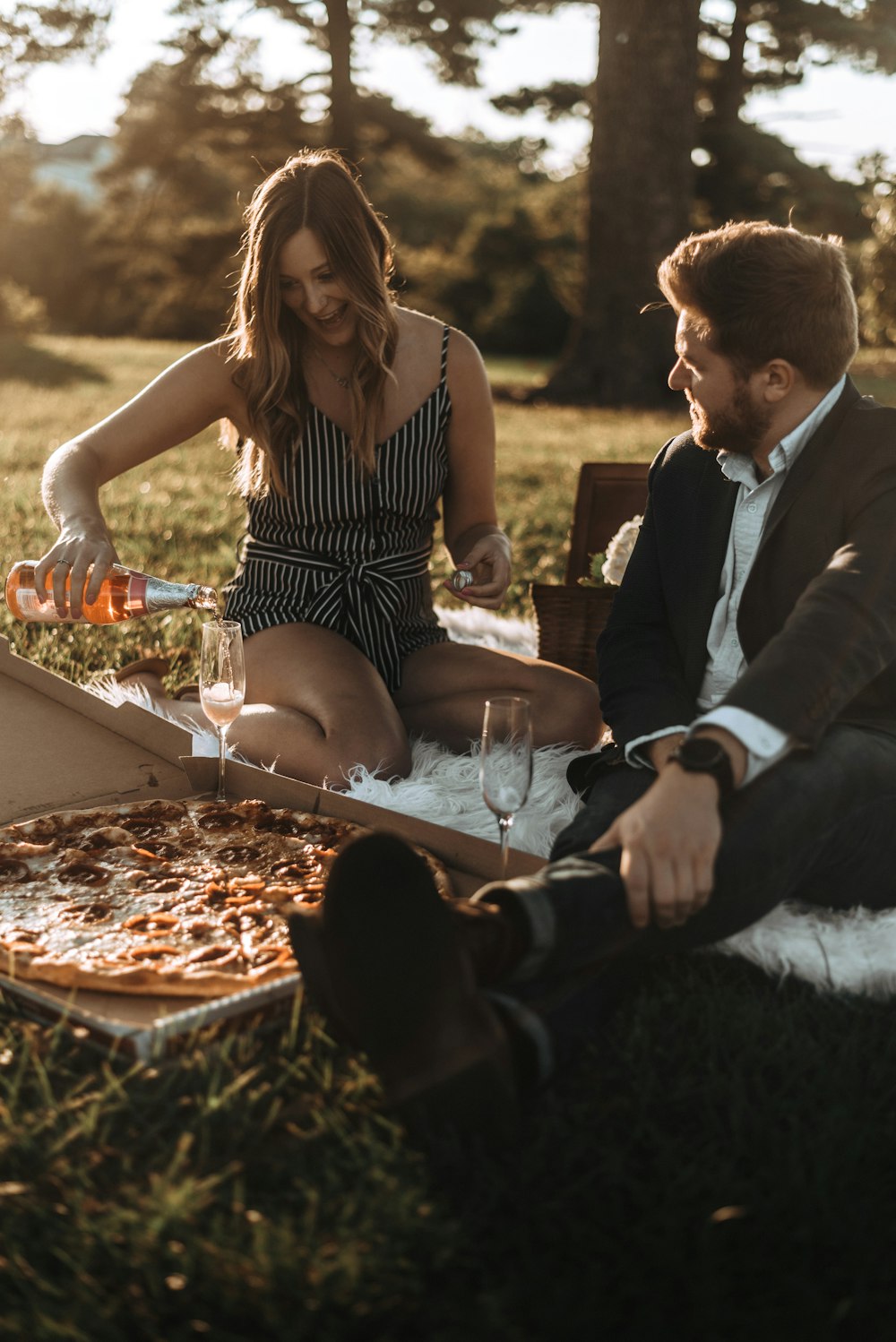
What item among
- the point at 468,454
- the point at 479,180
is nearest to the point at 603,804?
the point at 468,454

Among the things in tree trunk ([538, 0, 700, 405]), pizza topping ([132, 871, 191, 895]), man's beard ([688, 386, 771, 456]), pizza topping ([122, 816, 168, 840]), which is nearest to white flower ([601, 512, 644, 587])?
man's beard ([688, 386, 771, 456])

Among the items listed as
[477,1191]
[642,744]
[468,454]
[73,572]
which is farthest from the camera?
[468,454]

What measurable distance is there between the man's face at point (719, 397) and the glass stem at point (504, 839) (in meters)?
0.94

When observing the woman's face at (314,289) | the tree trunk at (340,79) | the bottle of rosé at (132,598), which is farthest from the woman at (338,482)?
the tree trunk at (340,79)

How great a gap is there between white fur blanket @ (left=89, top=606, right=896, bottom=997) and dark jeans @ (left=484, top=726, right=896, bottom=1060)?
0.32 feet

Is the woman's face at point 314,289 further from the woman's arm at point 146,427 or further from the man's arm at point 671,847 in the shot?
the man's arm at point 671,847

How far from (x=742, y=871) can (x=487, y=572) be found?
5.30 feet

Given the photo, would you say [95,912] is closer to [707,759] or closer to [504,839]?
[504,839]

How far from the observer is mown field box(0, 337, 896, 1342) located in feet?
5.40

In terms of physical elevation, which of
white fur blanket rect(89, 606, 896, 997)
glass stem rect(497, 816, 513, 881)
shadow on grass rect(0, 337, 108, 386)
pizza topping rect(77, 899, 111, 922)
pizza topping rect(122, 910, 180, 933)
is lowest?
shadow on grass rect(0, 337, 108, 386)

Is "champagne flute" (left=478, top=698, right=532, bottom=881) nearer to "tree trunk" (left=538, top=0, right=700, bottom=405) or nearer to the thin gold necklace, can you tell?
the thin gold necklace

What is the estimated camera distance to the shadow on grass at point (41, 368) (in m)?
14.1

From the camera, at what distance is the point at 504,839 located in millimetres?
2512

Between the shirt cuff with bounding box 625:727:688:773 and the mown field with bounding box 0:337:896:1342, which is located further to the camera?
the shirt cuff with bounding box 625:727:688:773
